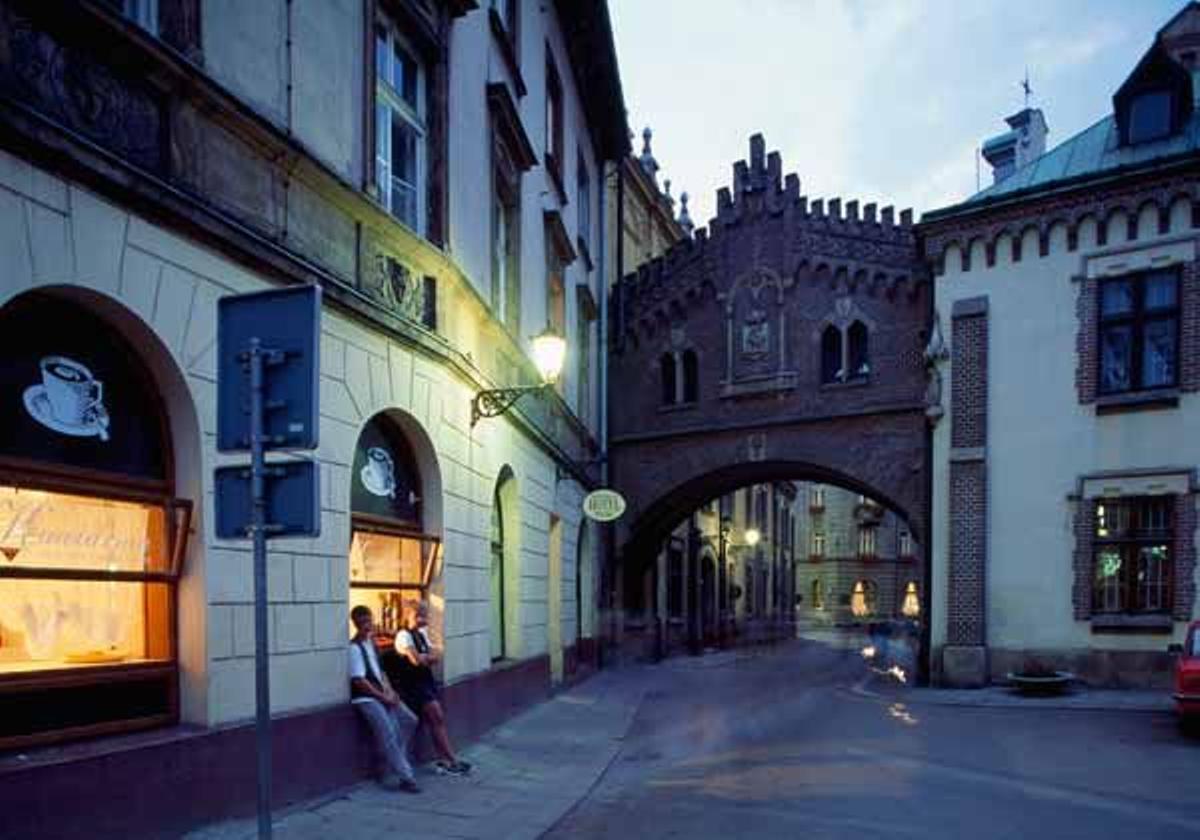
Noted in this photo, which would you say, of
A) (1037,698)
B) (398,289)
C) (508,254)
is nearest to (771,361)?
(1037,698)

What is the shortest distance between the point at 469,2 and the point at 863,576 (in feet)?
176

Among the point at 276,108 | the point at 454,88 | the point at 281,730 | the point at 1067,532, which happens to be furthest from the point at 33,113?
the point at 1067,532

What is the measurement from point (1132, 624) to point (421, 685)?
13.3 meters

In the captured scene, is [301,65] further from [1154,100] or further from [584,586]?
[1154,100]

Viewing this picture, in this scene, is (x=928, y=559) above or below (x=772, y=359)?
below

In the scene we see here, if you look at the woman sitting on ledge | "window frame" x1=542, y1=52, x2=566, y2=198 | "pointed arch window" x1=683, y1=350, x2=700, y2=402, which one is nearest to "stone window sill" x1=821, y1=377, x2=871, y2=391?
"pointed arch window" x1=683, y1=350, x2=700, y2=402

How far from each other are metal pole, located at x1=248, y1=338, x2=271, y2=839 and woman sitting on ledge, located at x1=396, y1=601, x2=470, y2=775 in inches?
196

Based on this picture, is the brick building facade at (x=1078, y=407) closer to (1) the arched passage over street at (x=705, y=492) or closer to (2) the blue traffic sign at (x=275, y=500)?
(1) the arched passage over street at (x=705, y=492)

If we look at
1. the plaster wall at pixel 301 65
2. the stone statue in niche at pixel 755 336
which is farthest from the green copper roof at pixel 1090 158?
the plaster wall at pixel 301 65

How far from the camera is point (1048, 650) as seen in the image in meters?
17.7

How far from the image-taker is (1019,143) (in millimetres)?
28969

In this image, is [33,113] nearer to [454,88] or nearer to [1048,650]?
[454,88]

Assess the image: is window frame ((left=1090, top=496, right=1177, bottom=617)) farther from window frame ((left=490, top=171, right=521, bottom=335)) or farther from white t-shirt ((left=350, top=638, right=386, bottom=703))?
white t-shirt ((left=350, top=638, right=386, bottom=703))

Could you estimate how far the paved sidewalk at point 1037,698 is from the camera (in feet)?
50.9
